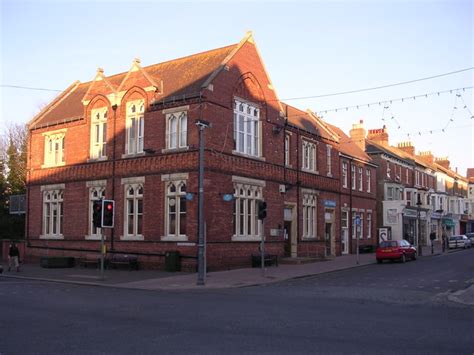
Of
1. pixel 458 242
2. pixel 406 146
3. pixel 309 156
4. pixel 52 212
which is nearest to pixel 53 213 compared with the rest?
pixel 52 212

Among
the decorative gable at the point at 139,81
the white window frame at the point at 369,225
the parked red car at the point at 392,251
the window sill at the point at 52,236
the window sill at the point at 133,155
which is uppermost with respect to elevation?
the decorative gable at the point at 139,81

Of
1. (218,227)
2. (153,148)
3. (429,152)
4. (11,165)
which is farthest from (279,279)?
(429,152)

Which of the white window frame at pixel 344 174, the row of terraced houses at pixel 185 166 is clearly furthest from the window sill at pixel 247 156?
the white window frame at pixel 344 174

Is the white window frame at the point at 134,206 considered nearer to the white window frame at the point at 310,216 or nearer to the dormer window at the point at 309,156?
the white window frame at the point at 310,216

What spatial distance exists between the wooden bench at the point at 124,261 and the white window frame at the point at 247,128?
8.00 meters

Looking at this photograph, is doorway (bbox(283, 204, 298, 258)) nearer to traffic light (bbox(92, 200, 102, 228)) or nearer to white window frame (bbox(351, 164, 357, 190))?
white window frame (bbox(351, 164, 357, 190))

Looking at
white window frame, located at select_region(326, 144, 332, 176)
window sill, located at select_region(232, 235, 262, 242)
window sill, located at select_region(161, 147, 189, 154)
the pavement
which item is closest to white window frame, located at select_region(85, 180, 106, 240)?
the pavement

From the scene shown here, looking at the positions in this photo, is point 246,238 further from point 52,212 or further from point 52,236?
point 52,212

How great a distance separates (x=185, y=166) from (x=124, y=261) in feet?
20.5

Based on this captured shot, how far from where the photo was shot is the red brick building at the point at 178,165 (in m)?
27.0

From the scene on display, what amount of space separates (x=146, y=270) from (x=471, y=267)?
60.0 ft

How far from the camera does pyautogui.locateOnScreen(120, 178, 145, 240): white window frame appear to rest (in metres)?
28.7

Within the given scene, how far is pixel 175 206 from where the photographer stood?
2730 cm

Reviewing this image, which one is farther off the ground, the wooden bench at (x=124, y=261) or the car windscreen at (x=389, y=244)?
the car windscreen at (x=389, y=244)
